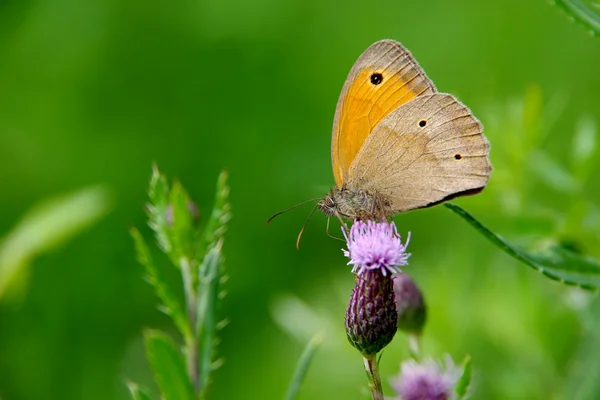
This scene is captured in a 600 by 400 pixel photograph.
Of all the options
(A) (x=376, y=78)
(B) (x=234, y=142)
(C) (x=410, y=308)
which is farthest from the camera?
(B) (x=234, y=142)

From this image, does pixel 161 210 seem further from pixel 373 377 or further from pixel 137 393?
pixel 373 377

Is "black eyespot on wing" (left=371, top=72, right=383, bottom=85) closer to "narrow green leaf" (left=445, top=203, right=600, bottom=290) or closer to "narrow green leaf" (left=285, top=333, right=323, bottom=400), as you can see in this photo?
"narrow green leaf" (left=445, top=203, right=600, bottom=290)

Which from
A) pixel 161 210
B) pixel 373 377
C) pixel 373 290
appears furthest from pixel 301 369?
pixel 161 210

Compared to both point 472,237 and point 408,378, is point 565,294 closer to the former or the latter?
point 408,378

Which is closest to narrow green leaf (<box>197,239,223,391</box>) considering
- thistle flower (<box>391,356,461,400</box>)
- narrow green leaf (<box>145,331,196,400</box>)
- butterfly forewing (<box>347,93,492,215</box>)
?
narrow green leaf (<box>145,331,196,400</box>)

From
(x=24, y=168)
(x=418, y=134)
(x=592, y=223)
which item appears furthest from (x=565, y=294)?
(x=24, y=168)

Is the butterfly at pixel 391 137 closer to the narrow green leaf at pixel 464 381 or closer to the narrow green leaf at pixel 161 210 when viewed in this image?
the narrow green leaf at pixel 161 210
